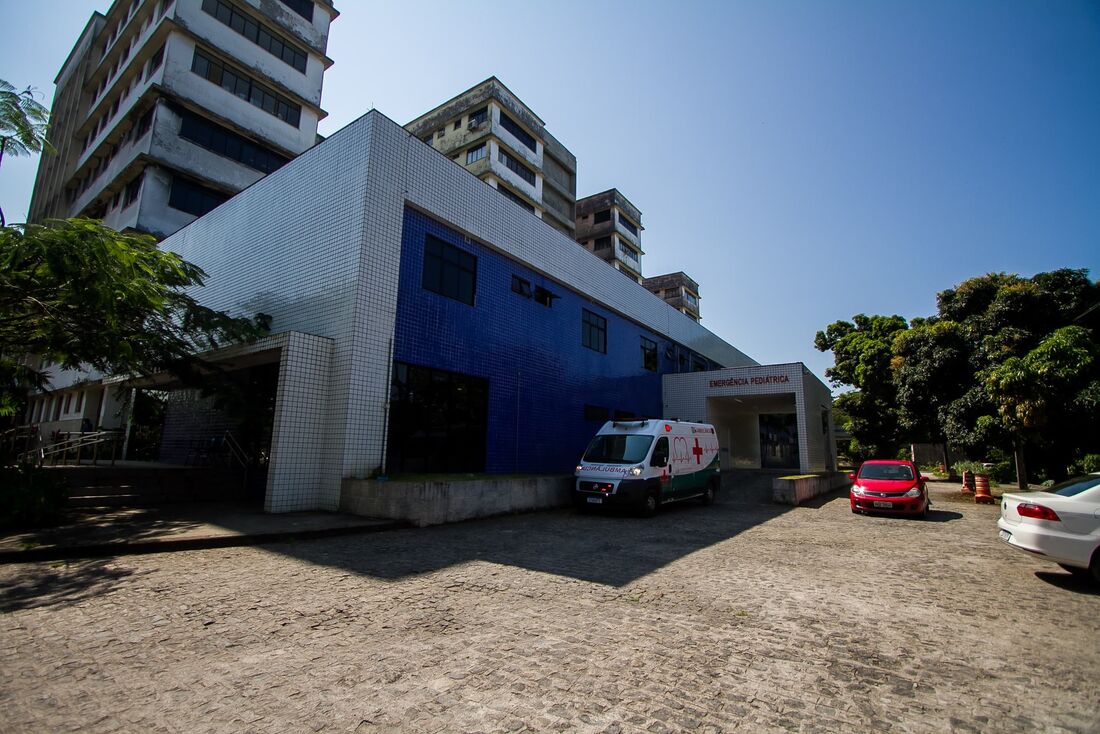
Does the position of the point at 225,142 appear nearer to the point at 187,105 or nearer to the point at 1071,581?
the point at 187,105

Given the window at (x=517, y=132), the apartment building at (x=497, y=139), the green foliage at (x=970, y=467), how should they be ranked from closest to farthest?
1. the green foliage at (x=970, y=467)
2. the apartment building at (x=497, y=139)
3. the window at (x=517, y=132)

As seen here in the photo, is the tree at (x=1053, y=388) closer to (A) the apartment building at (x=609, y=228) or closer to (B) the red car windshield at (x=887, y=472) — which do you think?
(B) the red car windshield at (x=887, y=472)

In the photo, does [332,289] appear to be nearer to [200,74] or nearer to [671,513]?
[671,513]

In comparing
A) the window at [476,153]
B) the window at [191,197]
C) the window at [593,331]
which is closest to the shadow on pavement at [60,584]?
the window at [593,331]

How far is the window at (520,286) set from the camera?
15841 millimetres

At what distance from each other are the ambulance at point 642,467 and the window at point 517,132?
33175 mm

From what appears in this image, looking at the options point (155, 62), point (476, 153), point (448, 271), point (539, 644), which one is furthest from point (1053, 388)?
point (155, 62)

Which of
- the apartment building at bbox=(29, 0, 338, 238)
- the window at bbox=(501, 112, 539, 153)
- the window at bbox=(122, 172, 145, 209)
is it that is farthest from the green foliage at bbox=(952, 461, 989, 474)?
the window at bbox=(122, 172, 145, 209)

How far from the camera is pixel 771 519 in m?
11.9

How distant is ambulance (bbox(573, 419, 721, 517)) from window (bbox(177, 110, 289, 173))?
2372 centimetres

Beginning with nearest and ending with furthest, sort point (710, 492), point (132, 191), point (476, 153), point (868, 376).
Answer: point (710, 492) → point (132, 191) → point (868, 376) → point (476, 153)

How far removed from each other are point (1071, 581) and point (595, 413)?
14058mm

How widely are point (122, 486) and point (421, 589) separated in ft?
32.4

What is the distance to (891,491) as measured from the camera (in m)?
12.5
